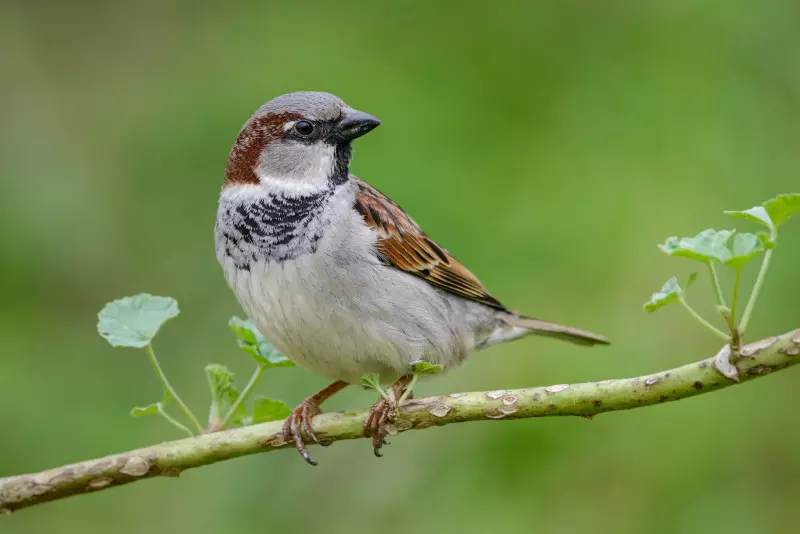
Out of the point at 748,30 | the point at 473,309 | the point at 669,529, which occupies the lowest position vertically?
the point at 669,529

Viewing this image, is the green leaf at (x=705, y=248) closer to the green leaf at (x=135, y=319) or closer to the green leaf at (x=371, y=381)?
the green leaf at (x=371, y=381)

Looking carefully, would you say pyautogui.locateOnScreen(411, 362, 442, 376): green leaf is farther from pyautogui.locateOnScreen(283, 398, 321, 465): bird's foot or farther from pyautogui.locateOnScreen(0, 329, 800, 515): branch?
pyautogui.locateOnScreen(283, 398, 321, 465): bird's foot

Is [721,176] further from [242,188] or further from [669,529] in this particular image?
[242,188]

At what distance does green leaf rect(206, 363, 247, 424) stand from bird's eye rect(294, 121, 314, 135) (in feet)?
3.24

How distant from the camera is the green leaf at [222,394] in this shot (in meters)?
2.28

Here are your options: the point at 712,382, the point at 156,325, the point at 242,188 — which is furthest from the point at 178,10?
the point at 712,382

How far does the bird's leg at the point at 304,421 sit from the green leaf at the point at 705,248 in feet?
3.26

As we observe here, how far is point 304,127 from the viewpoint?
10.0 ft

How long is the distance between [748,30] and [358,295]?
7.93 feet

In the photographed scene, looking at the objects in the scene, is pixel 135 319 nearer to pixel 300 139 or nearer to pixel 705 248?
pixel 300 139

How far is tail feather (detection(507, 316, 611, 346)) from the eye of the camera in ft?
10.8

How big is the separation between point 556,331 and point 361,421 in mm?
1291

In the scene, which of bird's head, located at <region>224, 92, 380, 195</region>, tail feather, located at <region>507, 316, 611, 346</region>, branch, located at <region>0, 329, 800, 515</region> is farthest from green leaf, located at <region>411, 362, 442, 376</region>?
tail feather, located at <region>507, 316, 611, 346</region>

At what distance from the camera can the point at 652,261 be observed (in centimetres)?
382
